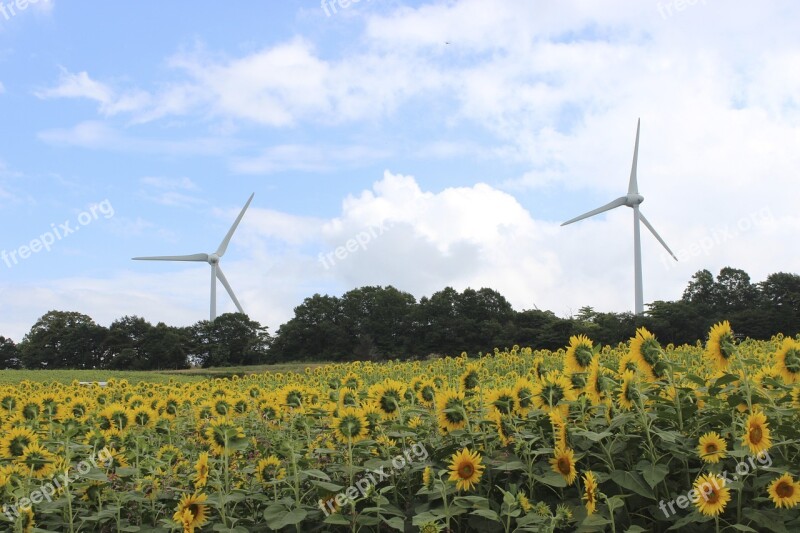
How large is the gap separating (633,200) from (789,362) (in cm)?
3574

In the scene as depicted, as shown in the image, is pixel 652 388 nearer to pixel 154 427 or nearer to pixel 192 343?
pixel 154 427

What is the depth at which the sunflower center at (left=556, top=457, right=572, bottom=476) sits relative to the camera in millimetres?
3795

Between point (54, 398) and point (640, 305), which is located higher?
point (640, 305)

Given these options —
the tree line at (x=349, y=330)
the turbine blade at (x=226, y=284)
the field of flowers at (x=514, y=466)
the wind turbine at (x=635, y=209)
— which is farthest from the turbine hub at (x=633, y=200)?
the field of flowers at (x=514, y=466)

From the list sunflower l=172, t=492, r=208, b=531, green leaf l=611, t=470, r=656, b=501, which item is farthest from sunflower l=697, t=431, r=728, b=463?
sunflower l=172, t=492, r=208, b=531

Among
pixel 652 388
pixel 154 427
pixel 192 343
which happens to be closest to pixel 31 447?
pixel 154 427

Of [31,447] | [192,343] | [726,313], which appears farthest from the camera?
[192,343]

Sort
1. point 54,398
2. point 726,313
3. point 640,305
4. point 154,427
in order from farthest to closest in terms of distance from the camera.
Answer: point 726,313, point 640,305, point 54,398, point 154,427

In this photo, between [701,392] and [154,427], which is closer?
[701,392]

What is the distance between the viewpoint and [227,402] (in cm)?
624

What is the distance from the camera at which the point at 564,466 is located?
3.81 meters

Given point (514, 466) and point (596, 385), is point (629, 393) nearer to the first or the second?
point (596, 385)

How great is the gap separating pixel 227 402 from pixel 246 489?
1.72 metres

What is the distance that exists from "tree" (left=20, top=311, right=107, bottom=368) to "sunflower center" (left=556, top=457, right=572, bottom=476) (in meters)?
65.9
